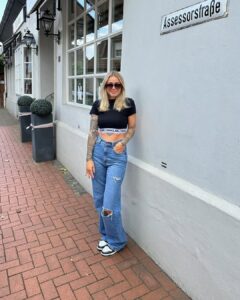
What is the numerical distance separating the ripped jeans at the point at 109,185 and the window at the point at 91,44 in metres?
1.32

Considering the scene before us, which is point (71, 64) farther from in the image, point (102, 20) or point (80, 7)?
point (102, 20)

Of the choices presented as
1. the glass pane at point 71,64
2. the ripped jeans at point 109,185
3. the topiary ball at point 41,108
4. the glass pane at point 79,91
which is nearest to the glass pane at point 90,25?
the glass pane at point 79,91

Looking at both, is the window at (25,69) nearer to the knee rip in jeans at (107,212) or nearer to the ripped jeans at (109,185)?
the ripped jeans at (109,185)

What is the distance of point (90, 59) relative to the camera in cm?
454

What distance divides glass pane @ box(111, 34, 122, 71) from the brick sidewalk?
6.37 ft

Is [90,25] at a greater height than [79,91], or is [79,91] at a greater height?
[90,25]

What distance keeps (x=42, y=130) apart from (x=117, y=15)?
313 cm

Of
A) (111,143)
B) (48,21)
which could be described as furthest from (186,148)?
(48,21)

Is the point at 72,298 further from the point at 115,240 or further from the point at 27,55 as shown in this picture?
the point at 27,55

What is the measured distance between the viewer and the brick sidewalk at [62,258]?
96.7 inches

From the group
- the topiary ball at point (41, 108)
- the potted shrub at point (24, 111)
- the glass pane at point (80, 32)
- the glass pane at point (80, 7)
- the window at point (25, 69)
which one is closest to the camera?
the glass pane at point (80, 7)

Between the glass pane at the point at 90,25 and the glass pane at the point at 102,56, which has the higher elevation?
the glass pane at the point at 90,25

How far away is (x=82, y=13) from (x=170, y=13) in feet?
9.03

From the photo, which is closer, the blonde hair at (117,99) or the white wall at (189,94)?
the white wall at (189,94)
